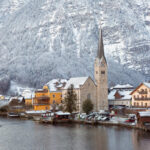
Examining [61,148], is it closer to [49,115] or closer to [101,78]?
[49,115]

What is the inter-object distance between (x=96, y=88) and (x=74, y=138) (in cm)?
4651

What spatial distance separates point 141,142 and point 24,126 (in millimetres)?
30300

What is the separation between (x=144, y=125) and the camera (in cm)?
6844

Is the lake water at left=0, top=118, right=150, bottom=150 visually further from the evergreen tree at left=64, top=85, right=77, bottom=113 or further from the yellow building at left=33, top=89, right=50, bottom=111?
the yellow building at left=33, top=89, right=50, bottom=111

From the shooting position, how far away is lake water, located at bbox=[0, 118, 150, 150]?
5752cm

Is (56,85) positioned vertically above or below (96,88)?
above

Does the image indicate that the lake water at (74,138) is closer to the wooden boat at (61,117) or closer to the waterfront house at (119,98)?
the wooden boat at (61,117)

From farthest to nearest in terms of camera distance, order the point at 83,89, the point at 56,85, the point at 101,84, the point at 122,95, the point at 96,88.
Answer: the point at 56,85, the point at 122,95, the point at 101,84, the point at 96,88, the point at 83,89

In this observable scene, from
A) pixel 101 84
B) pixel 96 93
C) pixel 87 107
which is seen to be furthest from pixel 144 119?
pixel 101 84

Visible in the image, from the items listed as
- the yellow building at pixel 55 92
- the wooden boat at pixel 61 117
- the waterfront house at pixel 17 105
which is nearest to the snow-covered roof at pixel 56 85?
the yellow building at pixel 55 92

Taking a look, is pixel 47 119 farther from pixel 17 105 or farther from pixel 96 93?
pixel 17 105

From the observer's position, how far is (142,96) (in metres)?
A: 97.5

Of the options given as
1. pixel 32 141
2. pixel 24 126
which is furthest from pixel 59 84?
pixel 32 141

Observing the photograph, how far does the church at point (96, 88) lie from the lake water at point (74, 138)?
28.3 metres
